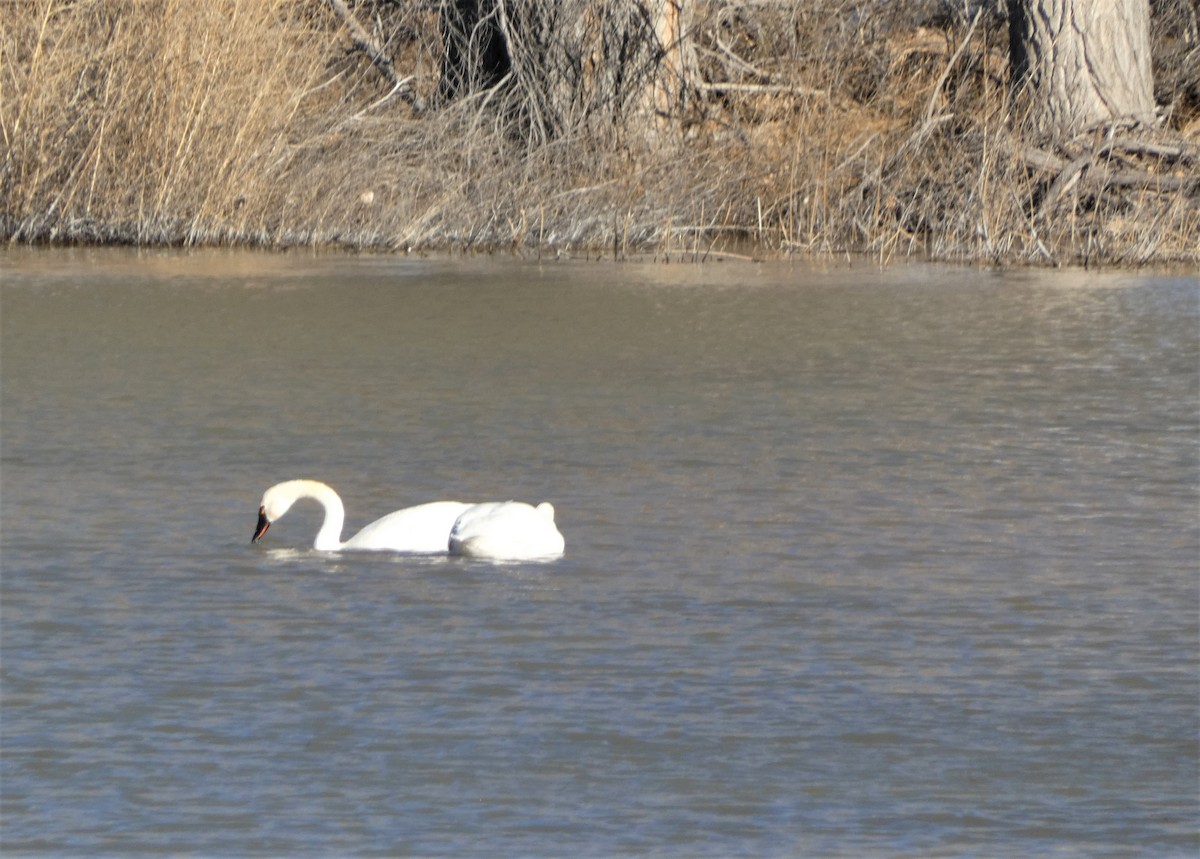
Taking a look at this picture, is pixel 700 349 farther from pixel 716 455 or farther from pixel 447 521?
pixel 447 521

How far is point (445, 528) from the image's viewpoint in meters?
6.13

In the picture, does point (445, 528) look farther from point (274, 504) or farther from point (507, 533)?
point (274, 504)

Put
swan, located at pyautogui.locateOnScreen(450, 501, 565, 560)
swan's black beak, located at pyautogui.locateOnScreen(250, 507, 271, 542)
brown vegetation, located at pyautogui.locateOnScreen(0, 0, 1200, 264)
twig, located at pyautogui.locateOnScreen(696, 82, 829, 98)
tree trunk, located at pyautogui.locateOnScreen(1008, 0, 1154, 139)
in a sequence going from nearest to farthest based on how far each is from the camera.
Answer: swan, located at pyautogui.locateOnScreen(450, 501, 565, 560) → swan's black beak, located at pyautogui.locateOnScreen(250, 507, 271, 542) → brown vegetation, located at pyautogui.locateOnScreen(0, 0, 1200, 264) → tree trunk, located at pyautogui.locateOnScreen(1008, 0, 1154, 139) → twig, located at pyautogui.locateOnScreen(696, 82, 829, 98)

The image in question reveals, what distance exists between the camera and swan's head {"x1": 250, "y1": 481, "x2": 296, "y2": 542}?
20.4 feet

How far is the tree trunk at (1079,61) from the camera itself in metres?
18.0

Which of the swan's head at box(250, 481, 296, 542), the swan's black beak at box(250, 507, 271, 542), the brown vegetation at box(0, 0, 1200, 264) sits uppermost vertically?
the swan's head at box(250, 481, 296, 542)

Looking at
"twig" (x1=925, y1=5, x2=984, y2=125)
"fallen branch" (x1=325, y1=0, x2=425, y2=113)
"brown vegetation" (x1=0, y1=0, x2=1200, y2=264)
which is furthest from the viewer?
"fallen branch" (x1=325, y1=0, x2=425, y2=113)

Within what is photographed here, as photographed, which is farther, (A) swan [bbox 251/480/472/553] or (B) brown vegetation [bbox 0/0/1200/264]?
(B) brown vegetation [bbox 0/0/1200/264]

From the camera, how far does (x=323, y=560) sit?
6.18 m

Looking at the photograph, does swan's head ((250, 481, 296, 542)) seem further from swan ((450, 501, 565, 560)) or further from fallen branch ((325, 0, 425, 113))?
fallen branch ((325, 0, 425, 113))

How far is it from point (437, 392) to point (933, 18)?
13.1 m

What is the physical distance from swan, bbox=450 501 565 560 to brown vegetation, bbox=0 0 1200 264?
1014 centimetres

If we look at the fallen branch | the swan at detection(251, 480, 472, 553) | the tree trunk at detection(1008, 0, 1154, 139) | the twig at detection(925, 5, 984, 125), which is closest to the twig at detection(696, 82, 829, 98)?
the twig at detection(925, 5, 984, 125)

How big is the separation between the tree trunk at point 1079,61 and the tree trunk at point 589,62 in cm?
293
